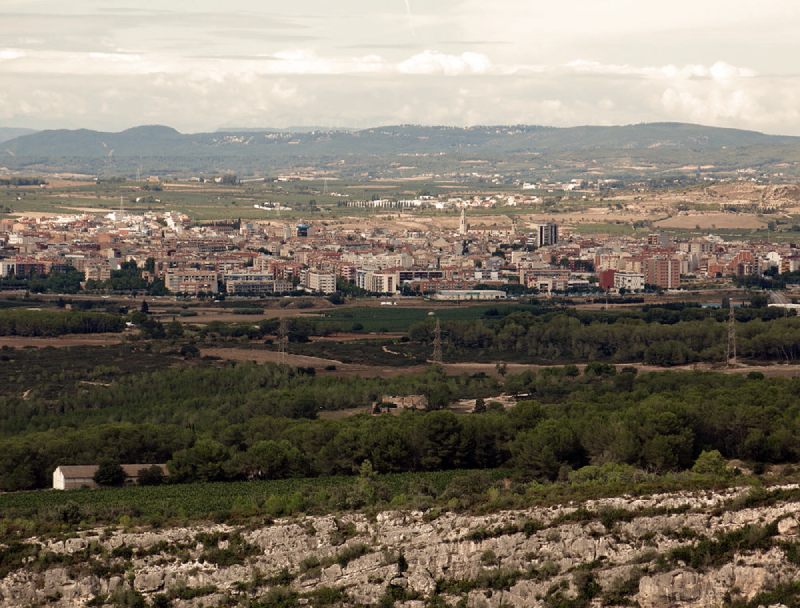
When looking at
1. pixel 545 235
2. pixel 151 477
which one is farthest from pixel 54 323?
pixel 545 235

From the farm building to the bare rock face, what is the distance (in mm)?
10038

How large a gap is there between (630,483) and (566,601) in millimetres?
6193

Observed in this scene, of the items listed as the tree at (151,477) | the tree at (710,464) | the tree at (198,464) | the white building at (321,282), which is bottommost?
the white building at (321,282)

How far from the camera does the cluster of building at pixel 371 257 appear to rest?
95875 millimetres

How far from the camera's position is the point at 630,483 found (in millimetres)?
24422

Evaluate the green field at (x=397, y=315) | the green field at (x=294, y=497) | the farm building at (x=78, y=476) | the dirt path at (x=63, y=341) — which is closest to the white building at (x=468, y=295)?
the green field at (x=397, y=315)

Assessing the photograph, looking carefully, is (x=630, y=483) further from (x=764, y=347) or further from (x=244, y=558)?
(x=764, y=347)

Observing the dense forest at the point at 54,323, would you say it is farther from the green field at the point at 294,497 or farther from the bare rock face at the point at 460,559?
the bare rock face at the point at 460,559

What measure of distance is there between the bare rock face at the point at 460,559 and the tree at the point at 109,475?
10.0 m

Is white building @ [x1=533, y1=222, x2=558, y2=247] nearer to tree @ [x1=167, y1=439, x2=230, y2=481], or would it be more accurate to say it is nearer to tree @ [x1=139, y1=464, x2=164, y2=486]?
tree @ [x1=167, y1=439, x2=230, y2=481]

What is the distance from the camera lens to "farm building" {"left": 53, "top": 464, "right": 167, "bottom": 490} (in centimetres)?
3259

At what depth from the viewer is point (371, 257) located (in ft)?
356

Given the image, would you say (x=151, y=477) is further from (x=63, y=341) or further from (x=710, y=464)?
(x=63, y=341)

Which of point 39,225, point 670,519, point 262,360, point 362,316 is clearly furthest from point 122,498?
point 39,225
